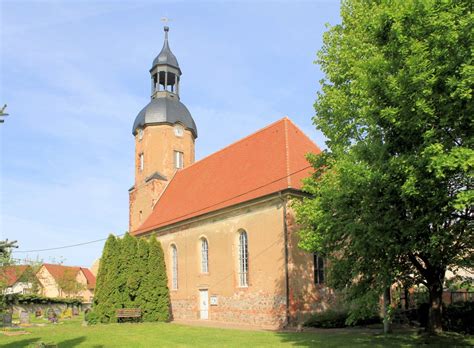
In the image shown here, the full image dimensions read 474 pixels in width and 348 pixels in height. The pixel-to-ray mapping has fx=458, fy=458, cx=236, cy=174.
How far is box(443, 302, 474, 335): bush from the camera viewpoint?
17141 mm

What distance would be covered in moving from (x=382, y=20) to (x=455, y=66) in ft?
7.54

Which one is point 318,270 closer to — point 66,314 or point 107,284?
point 107,284

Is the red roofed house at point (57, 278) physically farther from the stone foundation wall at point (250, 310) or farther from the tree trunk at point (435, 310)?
the tree trunk at point (435, 310)

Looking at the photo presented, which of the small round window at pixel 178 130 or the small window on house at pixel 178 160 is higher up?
the small round window at pixel 178 130

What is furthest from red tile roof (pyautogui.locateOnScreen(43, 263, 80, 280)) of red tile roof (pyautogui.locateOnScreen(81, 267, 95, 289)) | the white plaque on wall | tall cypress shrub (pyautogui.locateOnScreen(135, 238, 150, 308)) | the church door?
the white plaque on wall

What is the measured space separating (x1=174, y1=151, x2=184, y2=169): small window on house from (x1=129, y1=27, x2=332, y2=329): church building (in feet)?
0.31

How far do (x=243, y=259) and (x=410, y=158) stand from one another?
50.6 feet

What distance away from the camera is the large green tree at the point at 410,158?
9.27 metres

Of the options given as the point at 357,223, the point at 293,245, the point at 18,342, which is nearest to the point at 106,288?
the point at 18,342

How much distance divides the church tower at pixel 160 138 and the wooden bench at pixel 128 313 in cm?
996

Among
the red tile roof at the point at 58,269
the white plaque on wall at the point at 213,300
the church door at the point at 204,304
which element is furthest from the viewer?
the red tile roof at the point at 58,269

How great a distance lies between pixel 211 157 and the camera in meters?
31.5

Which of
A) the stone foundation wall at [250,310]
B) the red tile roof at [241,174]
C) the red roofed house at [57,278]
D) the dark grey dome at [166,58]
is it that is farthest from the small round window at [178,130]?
the red roofed house at [57,278]

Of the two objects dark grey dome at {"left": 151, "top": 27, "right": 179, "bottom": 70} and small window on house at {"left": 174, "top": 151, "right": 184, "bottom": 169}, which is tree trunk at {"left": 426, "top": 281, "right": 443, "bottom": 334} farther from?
dark grey dome at {"left": 151, "top": 27, "right": 179, "bottom": 70}
